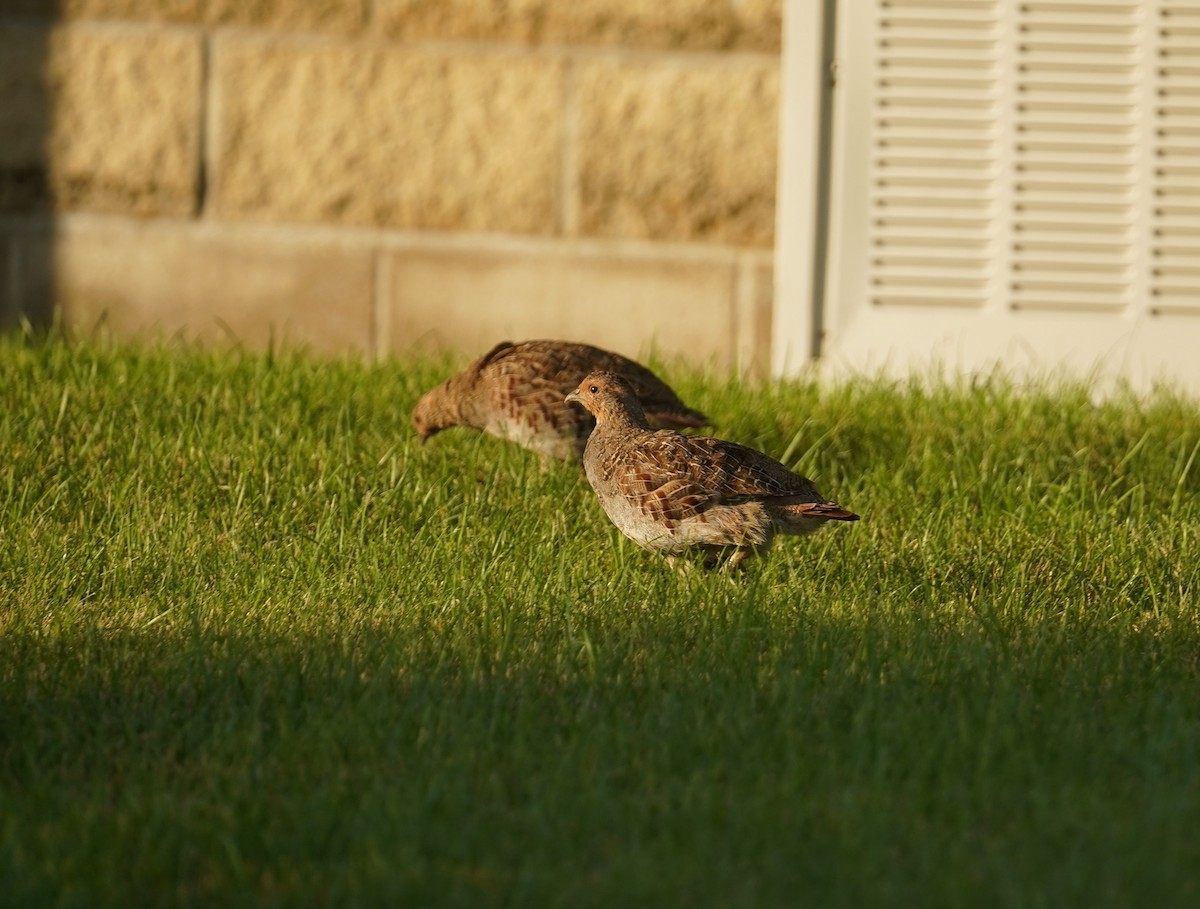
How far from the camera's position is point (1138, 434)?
659 cm

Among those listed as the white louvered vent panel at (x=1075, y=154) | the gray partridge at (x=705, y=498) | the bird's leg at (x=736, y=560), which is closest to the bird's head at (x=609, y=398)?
the gray partridge at (x=705, y=498)

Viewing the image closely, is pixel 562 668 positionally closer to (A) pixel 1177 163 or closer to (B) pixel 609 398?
(B) pixel 609 398

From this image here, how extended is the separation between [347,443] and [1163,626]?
120 inches

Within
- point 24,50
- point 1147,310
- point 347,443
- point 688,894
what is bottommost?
point 688,894

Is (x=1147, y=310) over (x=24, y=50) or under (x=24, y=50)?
under

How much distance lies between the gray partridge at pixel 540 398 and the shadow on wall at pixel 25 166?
260 centimetres

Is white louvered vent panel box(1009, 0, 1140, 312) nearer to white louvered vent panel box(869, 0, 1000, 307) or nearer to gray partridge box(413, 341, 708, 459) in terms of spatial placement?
white louvered vent panel box(869, 0, 1000, 307)

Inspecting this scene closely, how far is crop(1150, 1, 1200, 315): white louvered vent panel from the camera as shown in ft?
24.0

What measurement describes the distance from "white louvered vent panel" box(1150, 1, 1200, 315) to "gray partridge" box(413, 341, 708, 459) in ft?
9.08

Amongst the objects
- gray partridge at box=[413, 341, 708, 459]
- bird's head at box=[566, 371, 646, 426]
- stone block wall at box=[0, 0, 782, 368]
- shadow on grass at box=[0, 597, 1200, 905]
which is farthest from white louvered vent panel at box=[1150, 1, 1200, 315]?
shadow on grass at box=[0, 597, 1200, 905]

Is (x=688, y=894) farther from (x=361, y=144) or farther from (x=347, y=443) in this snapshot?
(x=361, y=144)

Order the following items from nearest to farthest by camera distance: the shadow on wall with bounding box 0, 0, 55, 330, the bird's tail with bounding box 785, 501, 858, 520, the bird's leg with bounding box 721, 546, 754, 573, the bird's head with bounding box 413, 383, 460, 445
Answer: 1. the bird's tail with bounding box 785, 501, 858, 520
2. the bird's leg with bounding box 721, 546, 754, 573
3. the bird's head with bounding box 413, 383, 460, 445
4. the shadow on wall with bounding box 0, 0, 55, 330

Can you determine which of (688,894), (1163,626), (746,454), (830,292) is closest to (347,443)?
(746,454)

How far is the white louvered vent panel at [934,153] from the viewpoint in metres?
7.34
